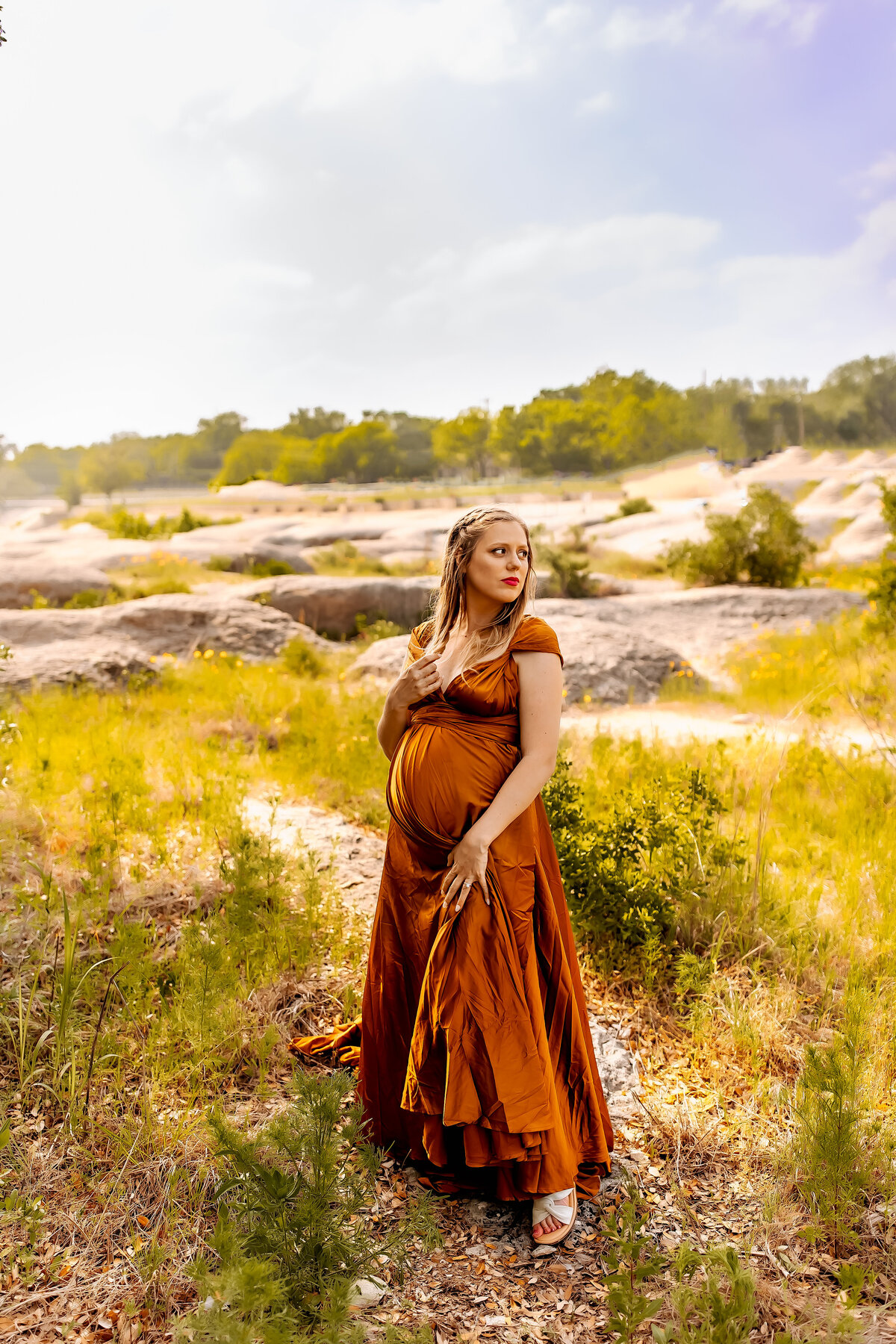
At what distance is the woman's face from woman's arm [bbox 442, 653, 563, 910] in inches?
7.1

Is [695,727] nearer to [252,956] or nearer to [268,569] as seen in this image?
[252,956]

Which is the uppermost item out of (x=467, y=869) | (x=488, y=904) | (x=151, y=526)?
(x=151, y=526)

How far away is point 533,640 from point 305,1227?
4.85ft

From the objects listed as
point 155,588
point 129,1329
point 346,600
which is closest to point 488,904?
point 129,1329

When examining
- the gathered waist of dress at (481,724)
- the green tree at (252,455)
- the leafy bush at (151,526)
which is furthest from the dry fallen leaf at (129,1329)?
the green tree at (252,455)

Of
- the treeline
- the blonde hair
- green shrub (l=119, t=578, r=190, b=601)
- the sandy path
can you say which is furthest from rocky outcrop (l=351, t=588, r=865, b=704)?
the treeline

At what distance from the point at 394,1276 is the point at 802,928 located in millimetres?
2161

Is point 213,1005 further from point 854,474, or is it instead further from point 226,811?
point 854,474

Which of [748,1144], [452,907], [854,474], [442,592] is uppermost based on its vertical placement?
[854,474]

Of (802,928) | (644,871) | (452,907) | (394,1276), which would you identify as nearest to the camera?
(394,1276)

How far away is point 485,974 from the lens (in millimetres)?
2229

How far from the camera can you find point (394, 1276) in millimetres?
2100

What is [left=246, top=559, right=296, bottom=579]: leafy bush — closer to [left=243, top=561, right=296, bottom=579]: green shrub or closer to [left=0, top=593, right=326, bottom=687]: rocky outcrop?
[left=243, top=561, right=296, bottom=579]: green shrub

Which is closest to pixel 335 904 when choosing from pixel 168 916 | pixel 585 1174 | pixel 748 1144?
pixel 168 916
